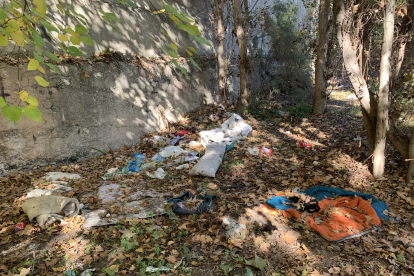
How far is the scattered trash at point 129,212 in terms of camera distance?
3471 millimetres

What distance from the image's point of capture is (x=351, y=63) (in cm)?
428

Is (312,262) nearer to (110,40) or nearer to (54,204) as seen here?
(54,204)

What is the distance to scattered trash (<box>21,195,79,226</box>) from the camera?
11.1ft

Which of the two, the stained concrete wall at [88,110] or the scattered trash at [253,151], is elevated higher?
the stained concrete wall at [88,110]

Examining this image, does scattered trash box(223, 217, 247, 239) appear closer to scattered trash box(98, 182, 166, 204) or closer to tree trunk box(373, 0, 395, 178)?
scattered trash box(98, 182, 166, 204)

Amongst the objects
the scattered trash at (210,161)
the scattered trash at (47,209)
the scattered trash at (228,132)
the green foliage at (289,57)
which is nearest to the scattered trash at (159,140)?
the scattered trash at (228,132)

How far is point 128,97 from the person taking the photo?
6.96 m

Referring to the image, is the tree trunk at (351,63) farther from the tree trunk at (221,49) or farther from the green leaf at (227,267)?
the tree trunk at (221,49)

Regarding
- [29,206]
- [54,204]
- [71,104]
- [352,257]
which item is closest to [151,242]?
[54,204]

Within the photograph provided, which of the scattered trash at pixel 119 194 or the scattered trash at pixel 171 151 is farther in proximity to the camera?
the scattered trash at pixel 171 151

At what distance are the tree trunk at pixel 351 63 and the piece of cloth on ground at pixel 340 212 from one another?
1.54 metres

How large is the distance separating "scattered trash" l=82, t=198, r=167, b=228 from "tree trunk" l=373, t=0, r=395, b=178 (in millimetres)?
3670

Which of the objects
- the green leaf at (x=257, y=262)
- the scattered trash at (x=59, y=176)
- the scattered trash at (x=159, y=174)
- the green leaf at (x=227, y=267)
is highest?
the scattered trash at (x=59, y=176)

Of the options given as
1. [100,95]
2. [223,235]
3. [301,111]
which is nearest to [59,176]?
[100,95]
